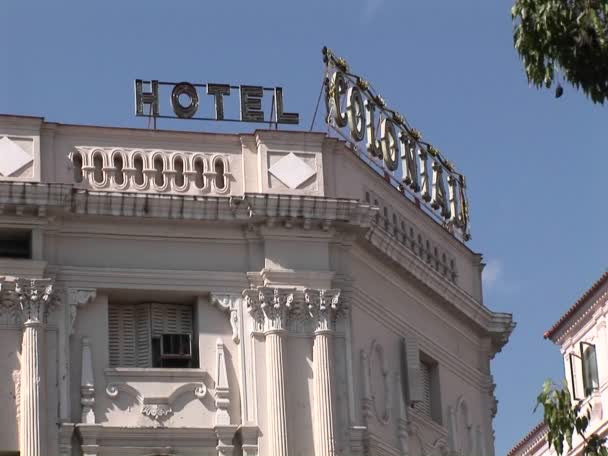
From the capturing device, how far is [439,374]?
39281 millimetres

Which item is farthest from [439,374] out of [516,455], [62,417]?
[516,455]

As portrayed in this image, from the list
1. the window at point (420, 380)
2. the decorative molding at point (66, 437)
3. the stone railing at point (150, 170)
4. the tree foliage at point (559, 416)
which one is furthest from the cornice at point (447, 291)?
the tree foliage at point (559, 416)

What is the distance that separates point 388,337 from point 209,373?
416 cm

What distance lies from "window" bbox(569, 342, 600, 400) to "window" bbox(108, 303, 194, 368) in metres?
17.8

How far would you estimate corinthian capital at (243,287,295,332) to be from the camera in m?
35.2

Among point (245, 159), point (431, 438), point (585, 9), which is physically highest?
point (245, 159)

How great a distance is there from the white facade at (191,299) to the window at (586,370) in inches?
566

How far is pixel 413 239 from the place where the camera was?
39.1 m

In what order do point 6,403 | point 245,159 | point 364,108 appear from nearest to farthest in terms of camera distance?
point 6,403, point 245,159, point 364,108

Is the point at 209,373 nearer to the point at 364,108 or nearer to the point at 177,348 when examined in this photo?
the point at 177,348

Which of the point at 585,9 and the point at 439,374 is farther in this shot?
the point at 439,374

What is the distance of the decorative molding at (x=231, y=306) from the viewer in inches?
1391

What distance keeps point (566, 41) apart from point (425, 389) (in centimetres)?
1864

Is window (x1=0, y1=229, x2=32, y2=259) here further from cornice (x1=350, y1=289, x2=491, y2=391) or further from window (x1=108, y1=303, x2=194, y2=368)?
cornice (x1=350, y1=289, x2=491, y2=391)
